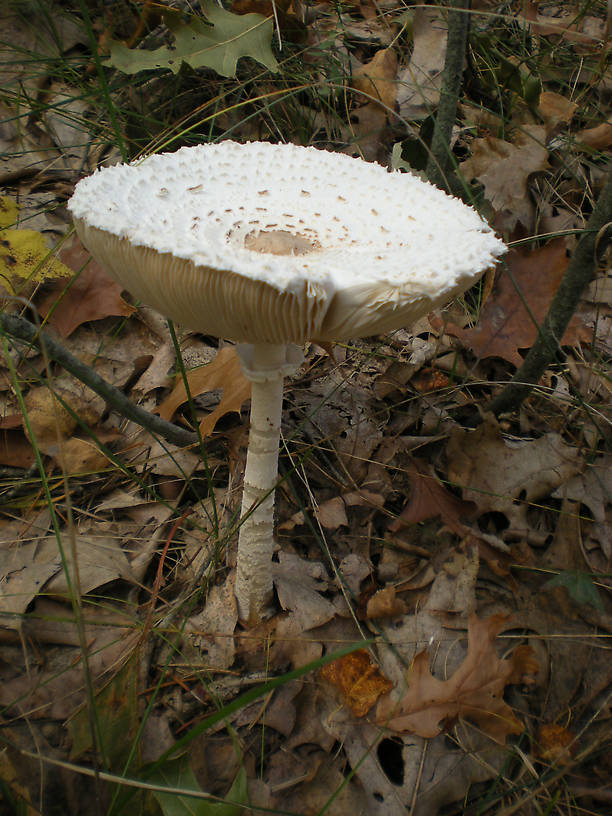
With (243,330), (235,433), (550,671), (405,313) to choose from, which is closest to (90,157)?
(235,433)

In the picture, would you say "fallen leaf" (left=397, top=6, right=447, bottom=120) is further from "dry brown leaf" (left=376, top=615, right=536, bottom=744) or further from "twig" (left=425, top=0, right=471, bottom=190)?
"dry brown leaf" (left=376, top=615, right=536, bottom=744)

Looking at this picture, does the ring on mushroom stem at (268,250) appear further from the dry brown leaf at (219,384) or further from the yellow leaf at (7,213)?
the yellow leaf at (7,213)

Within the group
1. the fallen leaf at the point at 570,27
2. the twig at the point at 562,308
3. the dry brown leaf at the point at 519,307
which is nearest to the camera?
the twig at the point at 562,308

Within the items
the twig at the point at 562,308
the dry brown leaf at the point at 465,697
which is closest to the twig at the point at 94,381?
the dry brown leaf at the point at 465,697

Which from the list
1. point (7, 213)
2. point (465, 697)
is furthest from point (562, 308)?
point (7, 213)

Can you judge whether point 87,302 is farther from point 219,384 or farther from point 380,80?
point 380,80

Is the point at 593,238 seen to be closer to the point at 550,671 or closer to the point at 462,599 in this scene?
the point at 462,599
